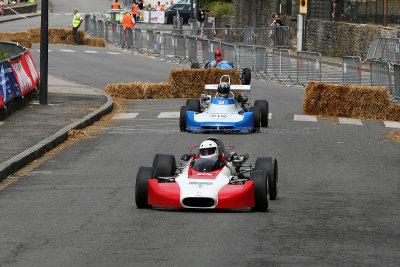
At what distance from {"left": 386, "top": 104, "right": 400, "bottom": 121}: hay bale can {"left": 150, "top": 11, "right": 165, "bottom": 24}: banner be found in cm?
5322

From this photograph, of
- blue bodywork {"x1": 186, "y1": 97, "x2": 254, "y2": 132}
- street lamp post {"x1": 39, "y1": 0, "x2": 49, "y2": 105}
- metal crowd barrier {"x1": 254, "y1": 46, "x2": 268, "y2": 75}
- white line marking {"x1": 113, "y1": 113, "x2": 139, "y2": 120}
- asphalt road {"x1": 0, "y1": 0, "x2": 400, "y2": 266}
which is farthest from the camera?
metal crowd barrier {"x1": 254, "y1": 46, "x2": 268, "y2": 75}

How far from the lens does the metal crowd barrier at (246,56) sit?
1578 inches

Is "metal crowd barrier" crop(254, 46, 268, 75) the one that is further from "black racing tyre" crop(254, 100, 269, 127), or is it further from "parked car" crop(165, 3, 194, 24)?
"parked car" crop(165, 3, 194, 24)

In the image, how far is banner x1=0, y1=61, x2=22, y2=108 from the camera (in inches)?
946

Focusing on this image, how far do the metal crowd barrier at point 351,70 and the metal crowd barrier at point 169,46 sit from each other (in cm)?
1535

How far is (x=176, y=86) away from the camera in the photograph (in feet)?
105

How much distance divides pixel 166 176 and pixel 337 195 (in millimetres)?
2617

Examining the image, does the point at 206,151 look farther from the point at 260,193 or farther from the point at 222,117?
the point at 222,117

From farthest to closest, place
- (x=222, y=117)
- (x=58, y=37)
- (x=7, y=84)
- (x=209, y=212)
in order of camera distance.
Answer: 1. (x=58, y=37)
2. (x=7, y=84)
3. (x=222, y=117)
4. (x=209, y=212)

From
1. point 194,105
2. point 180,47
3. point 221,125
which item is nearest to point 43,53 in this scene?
point 194,105

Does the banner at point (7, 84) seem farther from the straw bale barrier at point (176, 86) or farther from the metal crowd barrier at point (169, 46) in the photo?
the metal crowd barrier at point (169, 46)

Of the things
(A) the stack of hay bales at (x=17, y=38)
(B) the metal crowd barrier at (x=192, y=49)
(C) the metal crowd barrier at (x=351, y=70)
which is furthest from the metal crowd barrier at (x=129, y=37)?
(C) the metal crowd barrier at (x=351, y=70)

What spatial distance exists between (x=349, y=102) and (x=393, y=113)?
123cm

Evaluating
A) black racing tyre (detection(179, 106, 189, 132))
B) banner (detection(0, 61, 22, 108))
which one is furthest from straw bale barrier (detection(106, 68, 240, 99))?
black racing tyre (detection(179, 106, 189, 132))
